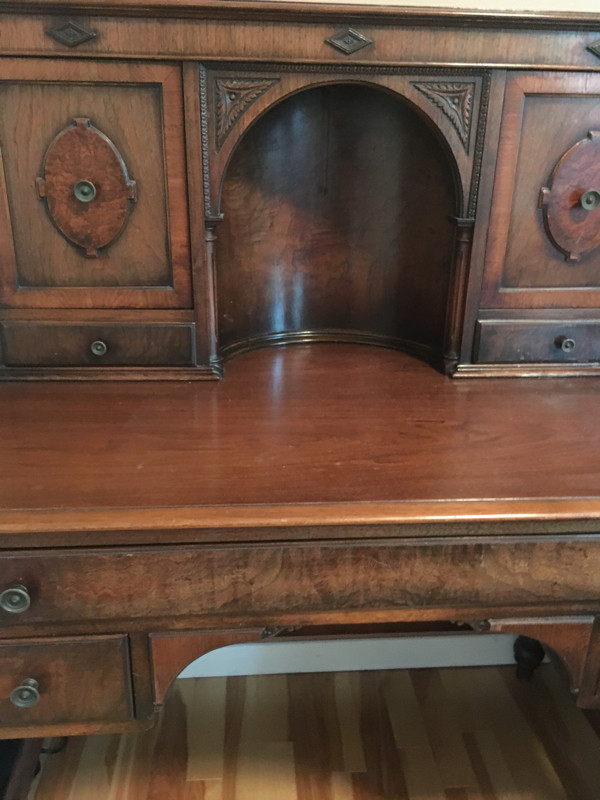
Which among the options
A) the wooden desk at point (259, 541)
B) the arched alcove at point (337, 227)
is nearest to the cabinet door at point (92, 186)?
the arched alcove at point (337, 227)

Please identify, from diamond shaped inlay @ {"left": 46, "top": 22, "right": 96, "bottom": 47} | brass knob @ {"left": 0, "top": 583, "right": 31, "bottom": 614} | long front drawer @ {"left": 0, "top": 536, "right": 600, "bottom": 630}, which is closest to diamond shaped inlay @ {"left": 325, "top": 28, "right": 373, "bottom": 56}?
diamond shaped inlay @ {"left": 46, "top": 22, "right": 96, "bottom": 47}

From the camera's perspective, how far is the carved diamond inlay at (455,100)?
1.05m

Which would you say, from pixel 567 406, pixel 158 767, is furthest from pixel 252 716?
pixel 567 406

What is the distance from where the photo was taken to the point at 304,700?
1558 millimetres

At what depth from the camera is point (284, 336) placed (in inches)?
53.4

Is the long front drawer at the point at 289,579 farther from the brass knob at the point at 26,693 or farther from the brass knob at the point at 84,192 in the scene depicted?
the brass knob at the point at 84,192

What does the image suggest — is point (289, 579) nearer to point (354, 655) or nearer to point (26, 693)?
point (26, 693)

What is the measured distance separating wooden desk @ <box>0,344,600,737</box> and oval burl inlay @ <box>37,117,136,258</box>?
32cm

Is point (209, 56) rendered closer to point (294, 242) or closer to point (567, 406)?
point (294, 242)

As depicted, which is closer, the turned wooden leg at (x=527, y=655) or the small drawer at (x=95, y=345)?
the small drawer at (x=95, y=345)

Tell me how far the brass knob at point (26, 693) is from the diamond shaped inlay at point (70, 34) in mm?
910

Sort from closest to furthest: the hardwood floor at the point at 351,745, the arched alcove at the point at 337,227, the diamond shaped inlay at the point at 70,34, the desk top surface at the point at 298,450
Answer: the desk top surface at the point at 298,450, the diamond shaped inlay at the point at 70,34, the arched alcove at the point at 337,227, the hardwood floor at the point at 351,745

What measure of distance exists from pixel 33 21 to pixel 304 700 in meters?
1.45

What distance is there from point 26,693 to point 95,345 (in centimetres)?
55
